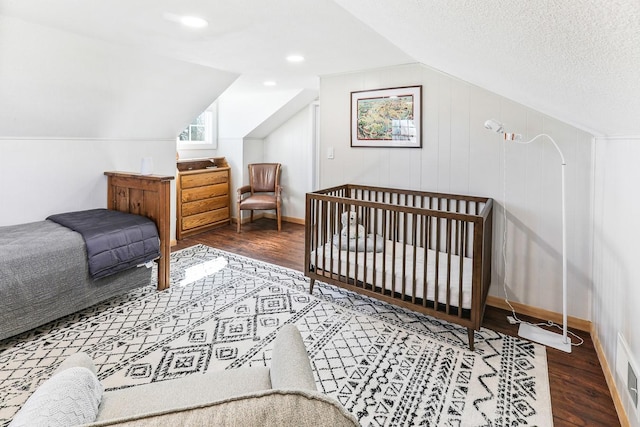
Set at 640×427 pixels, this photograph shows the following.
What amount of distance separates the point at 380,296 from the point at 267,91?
11.2ft

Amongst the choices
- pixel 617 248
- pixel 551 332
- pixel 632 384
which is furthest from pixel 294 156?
pixel 632 384

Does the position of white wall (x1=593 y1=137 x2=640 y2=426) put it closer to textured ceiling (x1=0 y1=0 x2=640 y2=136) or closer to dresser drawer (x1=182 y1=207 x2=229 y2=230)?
textured ceiling (x1=0 y1=0 x2=640 y2=136)

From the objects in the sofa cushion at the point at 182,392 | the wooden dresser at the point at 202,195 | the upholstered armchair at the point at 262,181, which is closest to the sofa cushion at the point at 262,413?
the sofa cushion at the point at 182,392

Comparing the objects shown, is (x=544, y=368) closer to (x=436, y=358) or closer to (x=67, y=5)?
(x=436, y=358)

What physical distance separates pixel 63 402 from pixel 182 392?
0.38m

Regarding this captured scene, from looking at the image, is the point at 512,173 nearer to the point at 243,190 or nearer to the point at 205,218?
the point at 243,190

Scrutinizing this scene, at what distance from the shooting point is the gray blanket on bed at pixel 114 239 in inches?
102

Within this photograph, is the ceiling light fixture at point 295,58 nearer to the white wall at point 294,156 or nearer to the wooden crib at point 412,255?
the wooden crib at point 412,255

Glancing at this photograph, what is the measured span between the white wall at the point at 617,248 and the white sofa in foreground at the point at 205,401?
1.48 m

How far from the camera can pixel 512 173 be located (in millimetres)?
2750

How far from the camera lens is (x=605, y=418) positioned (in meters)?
1.69

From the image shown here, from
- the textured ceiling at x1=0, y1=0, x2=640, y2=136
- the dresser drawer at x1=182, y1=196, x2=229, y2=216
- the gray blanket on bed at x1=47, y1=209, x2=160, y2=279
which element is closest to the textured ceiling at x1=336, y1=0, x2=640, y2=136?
the textured ceiling at x1=0, y1=0, x2=640, y2=136

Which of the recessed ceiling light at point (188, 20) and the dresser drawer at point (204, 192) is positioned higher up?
the recessed ceiling light at point (188, 20)

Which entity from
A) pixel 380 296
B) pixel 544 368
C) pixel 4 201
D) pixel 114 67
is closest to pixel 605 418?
pixel 544 368
